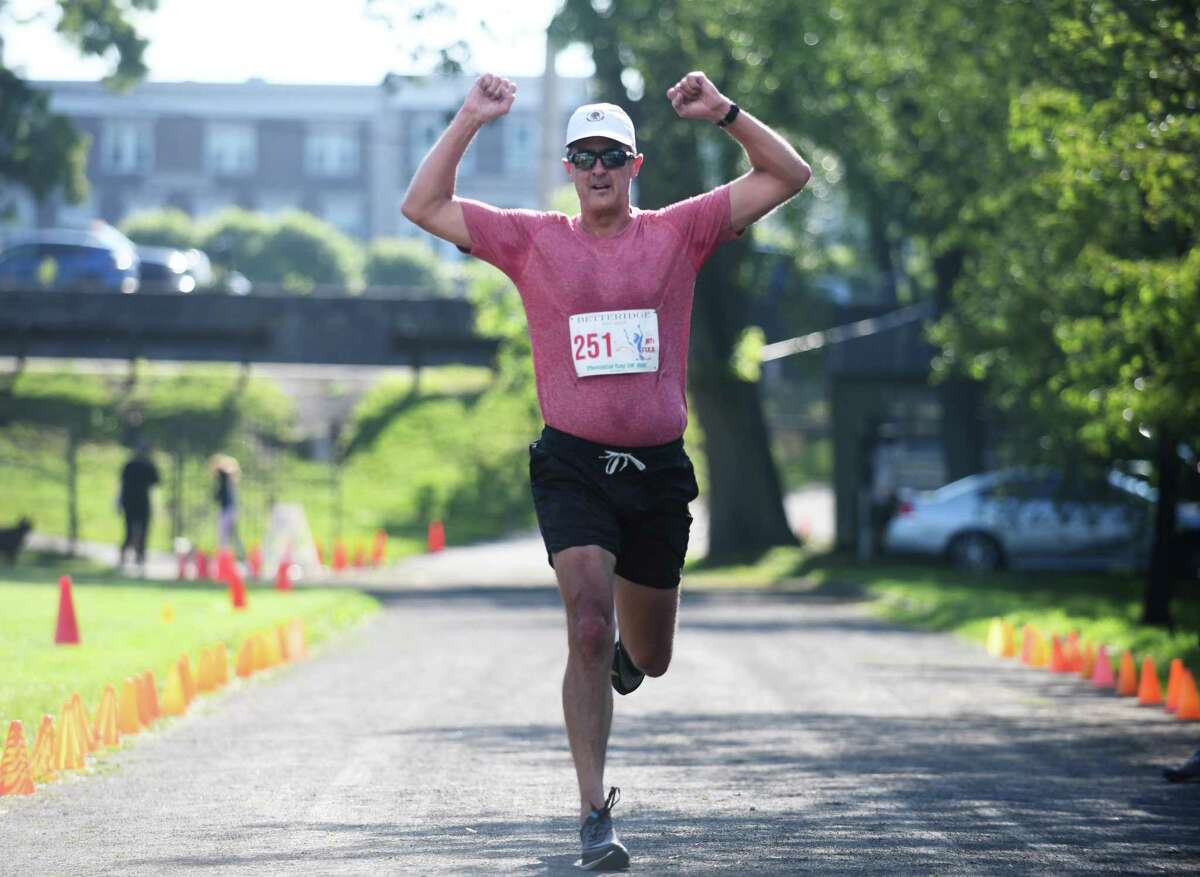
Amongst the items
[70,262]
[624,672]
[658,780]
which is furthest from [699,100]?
[70,262]

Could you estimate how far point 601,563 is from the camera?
742cm

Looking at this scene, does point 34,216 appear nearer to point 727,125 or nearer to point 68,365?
point 68,365

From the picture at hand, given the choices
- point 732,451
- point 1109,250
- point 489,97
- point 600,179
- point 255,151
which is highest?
point 255,151

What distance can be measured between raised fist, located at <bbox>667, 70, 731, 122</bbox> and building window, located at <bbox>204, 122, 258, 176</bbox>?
92.9 metres

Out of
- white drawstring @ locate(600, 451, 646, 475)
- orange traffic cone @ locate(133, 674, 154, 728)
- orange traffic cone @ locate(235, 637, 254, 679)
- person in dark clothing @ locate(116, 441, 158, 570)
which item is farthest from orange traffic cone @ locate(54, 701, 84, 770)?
person in dark clothing @ locate(116, 441, 158, 570)

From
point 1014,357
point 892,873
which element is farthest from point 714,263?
point 892,873

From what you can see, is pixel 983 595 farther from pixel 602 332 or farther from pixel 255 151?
pixel 255 151

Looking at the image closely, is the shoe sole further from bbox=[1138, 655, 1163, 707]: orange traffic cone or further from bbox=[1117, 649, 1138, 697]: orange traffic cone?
bbox=[1117, 649, 1138, 697]: orange traffic cone

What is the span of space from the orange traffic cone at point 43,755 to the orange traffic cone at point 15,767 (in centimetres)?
27

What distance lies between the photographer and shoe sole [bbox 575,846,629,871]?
6.99 metres

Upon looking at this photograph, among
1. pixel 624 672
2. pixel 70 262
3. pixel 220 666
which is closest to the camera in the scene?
pixel 624 672

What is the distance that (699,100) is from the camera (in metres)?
7.62

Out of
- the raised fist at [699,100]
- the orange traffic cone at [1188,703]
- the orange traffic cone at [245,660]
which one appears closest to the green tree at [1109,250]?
the orange traffic cone at [1188,703]

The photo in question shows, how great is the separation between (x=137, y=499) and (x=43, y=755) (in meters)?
21.8
